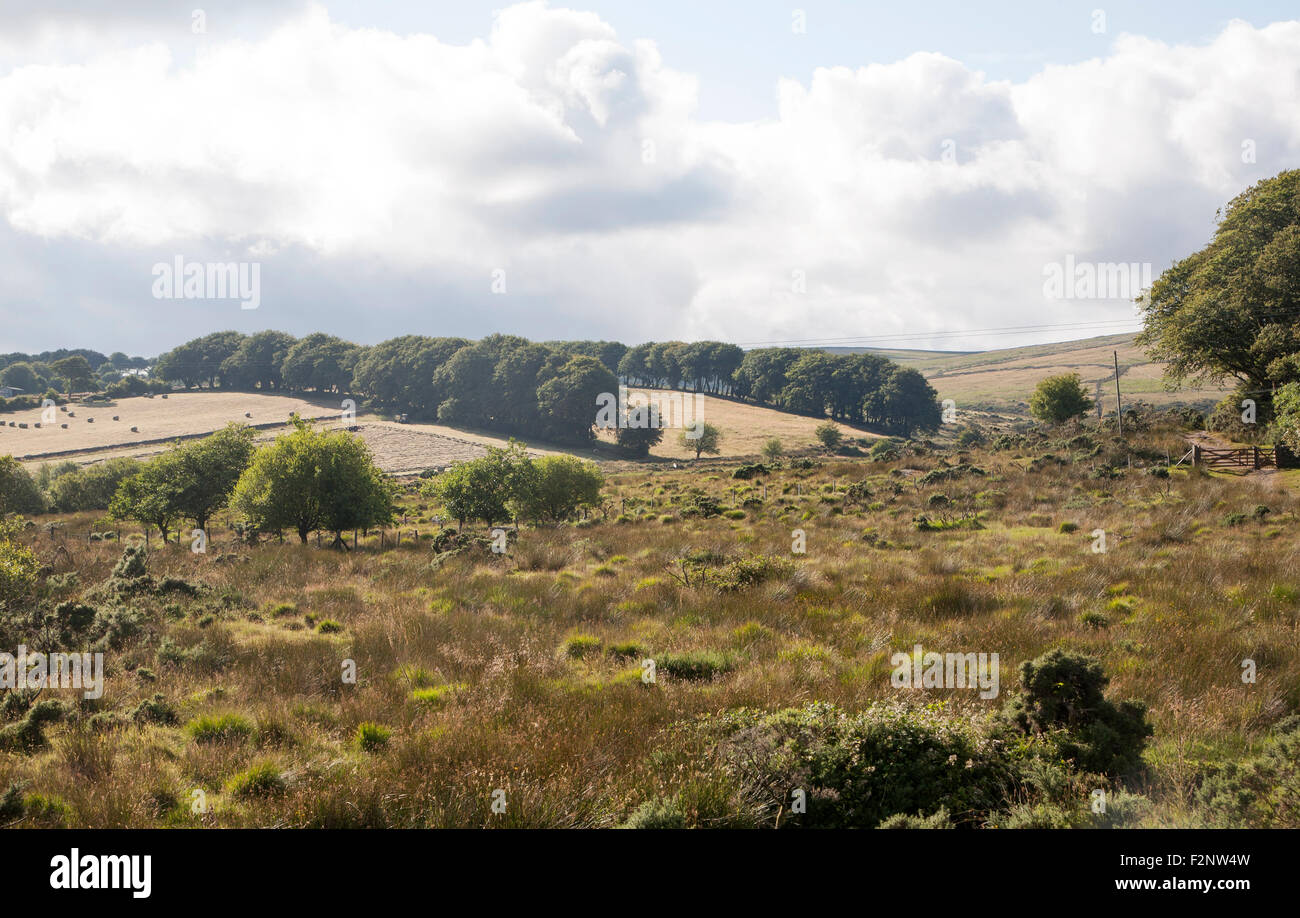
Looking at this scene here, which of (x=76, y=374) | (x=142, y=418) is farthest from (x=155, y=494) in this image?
(x=76, y=374)

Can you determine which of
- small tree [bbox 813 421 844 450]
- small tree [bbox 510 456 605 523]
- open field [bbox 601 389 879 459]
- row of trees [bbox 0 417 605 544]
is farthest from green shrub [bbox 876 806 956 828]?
small tree [bbox 813 421 844 450]

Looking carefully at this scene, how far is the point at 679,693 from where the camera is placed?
754cm

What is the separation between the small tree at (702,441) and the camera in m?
96.7

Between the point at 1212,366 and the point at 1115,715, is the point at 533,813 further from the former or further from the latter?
the point at 1212,366

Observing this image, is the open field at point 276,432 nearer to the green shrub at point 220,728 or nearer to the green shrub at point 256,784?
the green shrub at point 220,728

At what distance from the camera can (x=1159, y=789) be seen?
521 centimetres

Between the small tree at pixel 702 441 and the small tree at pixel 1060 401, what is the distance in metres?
44.9

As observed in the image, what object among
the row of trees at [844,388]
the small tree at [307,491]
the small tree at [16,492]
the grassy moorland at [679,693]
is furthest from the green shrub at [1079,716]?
the row of trees at [844,388]

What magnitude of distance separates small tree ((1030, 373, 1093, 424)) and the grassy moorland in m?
48.0

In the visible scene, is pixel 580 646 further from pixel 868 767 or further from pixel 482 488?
pixel 482 488

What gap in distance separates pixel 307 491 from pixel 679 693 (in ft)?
101

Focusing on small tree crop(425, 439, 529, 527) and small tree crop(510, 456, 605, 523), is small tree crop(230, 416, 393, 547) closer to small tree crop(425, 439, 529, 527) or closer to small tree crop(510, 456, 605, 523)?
small tree crop(425, 439, 529, 527)

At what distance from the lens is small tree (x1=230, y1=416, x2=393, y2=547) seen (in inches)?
1252

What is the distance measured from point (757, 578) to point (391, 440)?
320ft
